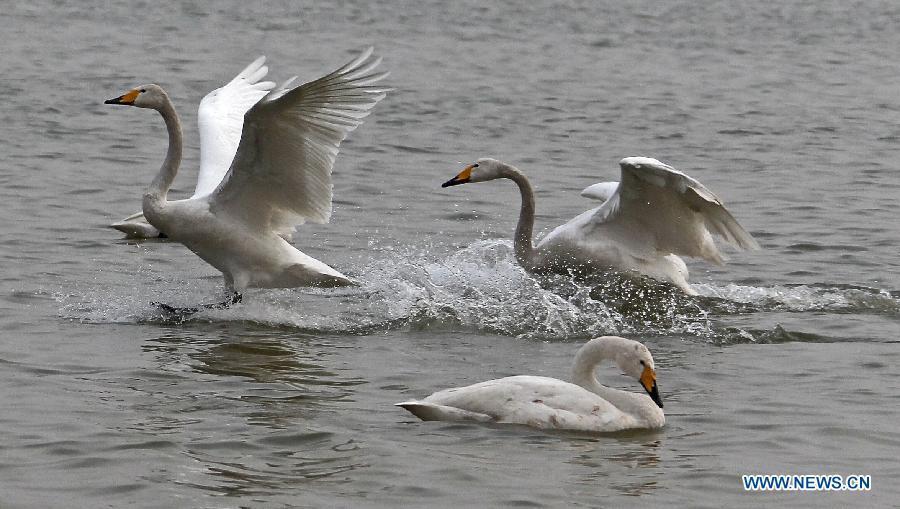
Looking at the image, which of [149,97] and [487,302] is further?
[149,97]

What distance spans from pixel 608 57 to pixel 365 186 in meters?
9.82

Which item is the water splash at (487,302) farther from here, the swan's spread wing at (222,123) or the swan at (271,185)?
the swan's spread wing at (222,123)

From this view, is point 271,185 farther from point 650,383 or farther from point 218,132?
point 650,383

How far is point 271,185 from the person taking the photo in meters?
10.0

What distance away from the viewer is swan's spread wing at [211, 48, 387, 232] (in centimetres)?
937

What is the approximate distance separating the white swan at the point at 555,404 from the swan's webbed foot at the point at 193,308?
2.96 meters

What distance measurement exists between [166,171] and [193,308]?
0.89m

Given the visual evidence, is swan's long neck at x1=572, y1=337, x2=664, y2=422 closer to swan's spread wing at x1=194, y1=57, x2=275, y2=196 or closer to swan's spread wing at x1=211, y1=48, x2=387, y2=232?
swan's spread wing at x1=211, y1=48, x2=387, y2=232

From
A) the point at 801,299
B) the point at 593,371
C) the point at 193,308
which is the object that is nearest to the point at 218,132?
the point at 193,308

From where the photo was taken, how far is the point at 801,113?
19.5m

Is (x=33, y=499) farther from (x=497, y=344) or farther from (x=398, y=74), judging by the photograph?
(x=398, y=74)

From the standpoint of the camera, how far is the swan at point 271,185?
947cm

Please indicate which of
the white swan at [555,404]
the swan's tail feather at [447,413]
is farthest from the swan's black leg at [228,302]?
the swan's tail feather at [447,413]

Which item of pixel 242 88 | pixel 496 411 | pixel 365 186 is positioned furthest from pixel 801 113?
pixel 496 411
